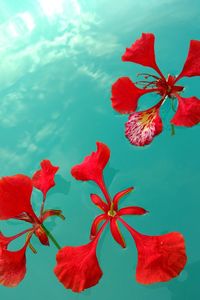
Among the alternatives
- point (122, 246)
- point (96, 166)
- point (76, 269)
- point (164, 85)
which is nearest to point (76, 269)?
point (76, 269)

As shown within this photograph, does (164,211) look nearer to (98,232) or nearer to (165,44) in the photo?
(98,232)

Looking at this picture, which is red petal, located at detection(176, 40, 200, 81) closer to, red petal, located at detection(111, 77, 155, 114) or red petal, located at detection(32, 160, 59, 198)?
red petal, located at detection(111, 77, 155, 114)

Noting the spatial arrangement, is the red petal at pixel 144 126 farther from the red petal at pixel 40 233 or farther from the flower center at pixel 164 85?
the red petal at pixel 40 233

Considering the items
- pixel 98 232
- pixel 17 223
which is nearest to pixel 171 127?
pixel 98 232

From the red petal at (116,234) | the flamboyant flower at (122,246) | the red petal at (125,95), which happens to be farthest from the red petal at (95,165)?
the red petal at (125,95)

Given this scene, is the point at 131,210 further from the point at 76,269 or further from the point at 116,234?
the point at 76,269

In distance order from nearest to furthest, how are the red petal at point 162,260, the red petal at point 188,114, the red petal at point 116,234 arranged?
1. the red petal at point 162,260
2. the red petal at point 116,234
3. the red petal at point 188,114
